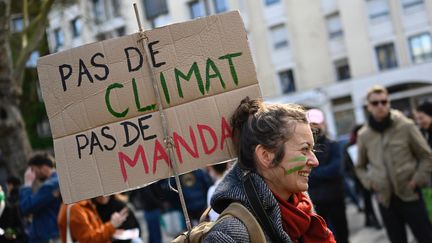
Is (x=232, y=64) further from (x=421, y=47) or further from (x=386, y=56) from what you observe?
(x=386, y=56)

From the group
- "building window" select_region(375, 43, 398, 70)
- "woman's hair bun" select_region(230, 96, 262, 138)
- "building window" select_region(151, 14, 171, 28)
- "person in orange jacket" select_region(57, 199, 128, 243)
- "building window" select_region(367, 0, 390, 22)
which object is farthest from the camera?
"building window" select_region(151, 14, 171, 28)

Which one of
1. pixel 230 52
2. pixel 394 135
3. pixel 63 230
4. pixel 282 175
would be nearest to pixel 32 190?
pixel 63 230

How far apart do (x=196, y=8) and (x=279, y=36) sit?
16.9 ft

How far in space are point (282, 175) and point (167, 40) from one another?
792mm

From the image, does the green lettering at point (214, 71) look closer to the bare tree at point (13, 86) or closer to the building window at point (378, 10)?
the bare tree at point (13, 86)

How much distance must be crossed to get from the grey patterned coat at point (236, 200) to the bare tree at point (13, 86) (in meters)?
6.81

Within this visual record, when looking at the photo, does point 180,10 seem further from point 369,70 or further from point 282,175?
point 282,175

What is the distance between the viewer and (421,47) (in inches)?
1143

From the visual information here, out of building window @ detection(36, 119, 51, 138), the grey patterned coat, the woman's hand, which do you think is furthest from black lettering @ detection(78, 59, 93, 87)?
building window @ detection(36, 119, 51, 138)

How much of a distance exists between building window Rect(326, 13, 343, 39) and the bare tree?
77.0 feet

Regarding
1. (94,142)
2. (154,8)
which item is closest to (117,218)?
(94,142)

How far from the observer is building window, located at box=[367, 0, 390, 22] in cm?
2967

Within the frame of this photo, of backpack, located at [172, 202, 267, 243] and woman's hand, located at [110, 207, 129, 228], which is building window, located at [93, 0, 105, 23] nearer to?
woman's hand, located at [110, 207, 129, 228]

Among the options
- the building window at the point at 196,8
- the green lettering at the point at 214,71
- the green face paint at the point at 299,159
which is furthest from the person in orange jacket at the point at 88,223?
the building window at the point at 196,8
